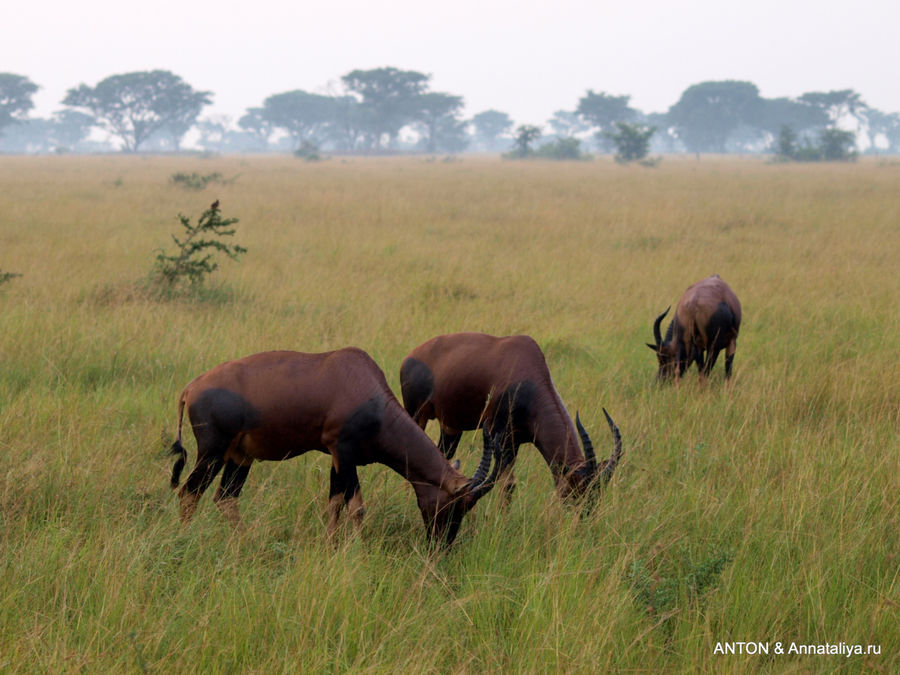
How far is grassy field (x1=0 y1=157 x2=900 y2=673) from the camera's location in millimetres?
2729

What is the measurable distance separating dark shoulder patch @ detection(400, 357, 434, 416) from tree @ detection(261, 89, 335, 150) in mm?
91562

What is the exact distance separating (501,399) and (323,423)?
3.00 feet

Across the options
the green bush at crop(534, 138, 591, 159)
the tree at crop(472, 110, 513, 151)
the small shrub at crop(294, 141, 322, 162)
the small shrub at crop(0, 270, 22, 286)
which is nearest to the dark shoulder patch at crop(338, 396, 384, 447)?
the small shrub at crop(0, 270, 22, 286)

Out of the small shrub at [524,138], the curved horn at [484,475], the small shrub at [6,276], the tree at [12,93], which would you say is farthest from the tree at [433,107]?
the curved horn at [484,475]

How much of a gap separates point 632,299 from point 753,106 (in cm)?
8573

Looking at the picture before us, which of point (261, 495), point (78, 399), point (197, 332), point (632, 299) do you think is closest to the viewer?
point (261, 495)

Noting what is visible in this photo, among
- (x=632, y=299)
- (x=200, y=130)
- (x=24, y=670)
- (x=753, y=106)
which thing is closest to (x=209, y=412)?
(x=24, y=670)

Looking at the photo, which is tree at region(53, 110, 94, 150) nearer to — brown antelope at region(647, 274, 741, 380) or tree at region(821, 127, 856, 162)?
tree at region(821, 127, 856, 162)

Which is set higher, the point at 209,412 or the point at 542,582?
the point at 209,412

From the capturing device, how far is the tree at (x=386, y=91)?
76750 mm

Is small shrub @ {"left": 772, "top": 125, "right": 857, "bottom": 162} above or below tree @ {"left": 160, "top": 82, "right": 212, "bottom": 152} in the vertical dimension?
below

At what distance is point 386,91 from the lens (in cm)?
Result: 7738

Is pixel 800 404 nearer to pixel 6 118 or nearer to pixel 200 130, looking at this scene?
pixel 6 118

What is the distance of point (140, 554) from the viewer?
3129mm
